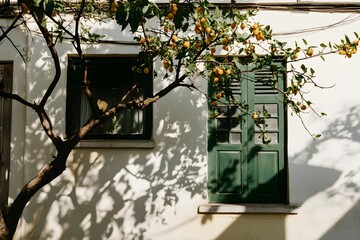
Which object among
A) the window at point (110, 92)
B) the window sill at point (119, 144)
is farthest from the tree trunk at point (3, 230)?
the window at point (110, 92)

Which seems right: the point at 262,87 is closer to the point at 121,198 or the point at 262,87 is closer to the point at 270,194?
the point at 270,194

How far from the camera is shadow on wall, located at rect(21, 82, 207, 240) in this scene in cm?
730

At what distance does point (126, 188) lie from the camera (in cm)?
735

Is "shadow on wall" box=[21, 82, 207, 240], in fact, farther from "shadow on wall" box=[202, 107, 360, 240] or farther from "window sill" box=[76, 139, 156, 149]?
"shadow on wall" box=[202, 107, 360, 240]

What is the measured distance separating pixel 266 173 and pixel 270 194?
37 cm

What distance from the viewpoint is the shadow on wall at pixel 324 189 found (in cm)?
Answer: 717

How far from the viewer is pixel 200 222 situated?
7230mm

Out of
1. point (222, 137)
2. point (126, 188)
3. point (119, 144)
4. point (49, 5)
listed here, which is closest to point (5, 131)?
point (119, 144)

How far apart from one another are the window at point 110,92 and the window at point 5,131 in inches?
42.5

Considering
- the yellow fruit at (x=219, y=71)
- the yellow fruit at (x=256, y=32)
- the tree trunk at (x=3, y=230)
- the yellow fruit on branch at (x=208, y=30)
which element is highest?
the yellow fruit at (x=256, y=32)

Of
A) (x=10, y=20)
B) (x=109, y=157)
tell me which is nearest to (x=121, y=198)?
(x=109, y=157)

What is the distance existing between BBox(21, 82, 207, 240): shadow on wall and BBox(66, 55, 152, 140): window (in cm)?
35

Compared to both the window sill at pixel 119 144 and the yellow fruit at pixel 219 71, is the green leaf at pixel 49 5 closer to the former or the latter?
the yellow fruit at pixel 219 71

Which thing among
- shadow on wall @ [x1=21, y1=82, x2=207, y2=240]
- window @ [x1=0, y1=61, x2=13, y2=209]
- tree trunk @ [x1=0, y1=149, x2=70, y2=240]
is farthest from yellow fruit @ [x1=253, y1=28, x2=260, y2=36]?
window @ [x1=0, y1=61, x2=13, y2=209]
